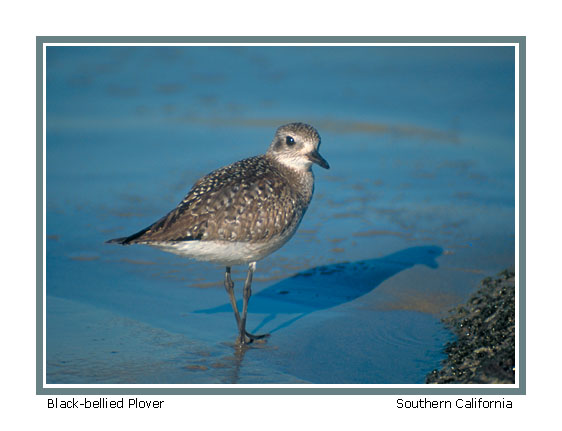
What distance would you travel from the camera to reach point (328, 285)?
327 inches

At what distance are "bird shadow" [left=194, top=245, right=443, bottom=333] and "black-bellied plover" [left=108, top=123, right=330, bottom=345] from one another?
0.66 meters

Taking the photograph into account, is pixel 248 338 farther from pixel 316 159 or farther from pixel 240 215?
pixel 316 159

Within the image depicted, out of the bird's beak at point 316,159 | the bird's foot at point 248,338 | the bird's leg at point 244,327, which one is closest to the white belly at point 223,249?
the bird's leg at point 244,327

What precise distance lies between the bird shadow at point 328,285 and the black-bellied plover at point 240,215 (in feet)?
2.17

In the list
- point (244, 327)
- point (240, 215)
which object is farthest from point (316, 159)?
point (244, 327)

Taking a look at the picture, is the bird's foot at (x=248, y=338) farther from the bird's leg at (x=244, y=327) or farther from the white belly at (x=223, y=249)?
the white belly at (x=223, y=249)

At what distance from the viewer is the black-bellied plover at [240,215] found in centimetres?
662

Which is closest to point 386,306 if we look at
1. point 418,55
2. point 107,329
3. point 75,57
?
point 107,329

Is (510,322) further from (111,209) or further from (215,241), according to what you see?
(111,209)

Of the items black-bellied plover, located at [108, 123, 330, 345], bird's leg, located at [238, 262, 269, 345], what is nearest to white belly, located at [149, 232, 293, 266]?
black-bellied plover, located at [108, 123, 330, 345]

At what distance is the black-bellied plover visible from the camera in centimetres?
662

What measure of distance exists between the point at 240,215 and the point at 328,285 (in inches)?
78.0

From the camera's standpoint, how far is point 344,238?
945 centimetres

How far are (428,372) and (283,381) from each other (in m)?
1.34
